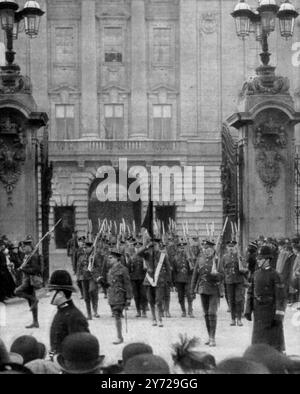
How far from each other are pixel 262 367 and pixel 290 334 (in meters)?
9.40

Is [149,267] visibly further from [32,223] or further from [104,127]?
[104,127]

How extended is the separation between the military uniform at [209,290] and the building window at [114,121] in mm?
33966

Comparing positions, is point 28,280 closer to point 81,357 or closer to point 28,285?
point 28,285

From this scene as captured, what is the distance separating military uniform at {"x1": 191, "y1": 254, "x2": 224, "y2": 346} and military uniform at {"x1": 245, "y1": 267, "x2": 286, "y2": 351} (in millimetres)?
2438

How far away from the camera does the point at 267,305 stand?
11.1 m

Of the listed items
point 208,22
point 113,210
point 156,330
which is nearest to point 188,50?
point 208,22

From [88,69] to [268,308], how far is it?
38065mm

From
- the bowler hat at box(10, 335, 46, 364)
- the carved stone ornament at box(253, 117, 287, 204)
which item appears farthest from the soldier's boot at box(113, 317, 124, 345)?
the bowler hat at box(10, 335, 46, 364)

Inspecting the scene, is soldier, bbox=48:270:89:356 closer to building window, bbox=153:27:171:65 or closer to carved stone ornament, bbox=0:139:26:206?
carved stone ornament, bbox=0:139:26:206

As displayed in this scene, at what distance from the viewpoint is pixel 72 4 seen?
48406 millimetres

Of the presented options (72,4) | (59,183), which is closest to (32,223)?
(59,183)

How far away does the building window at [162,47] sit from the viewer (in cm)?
4834
